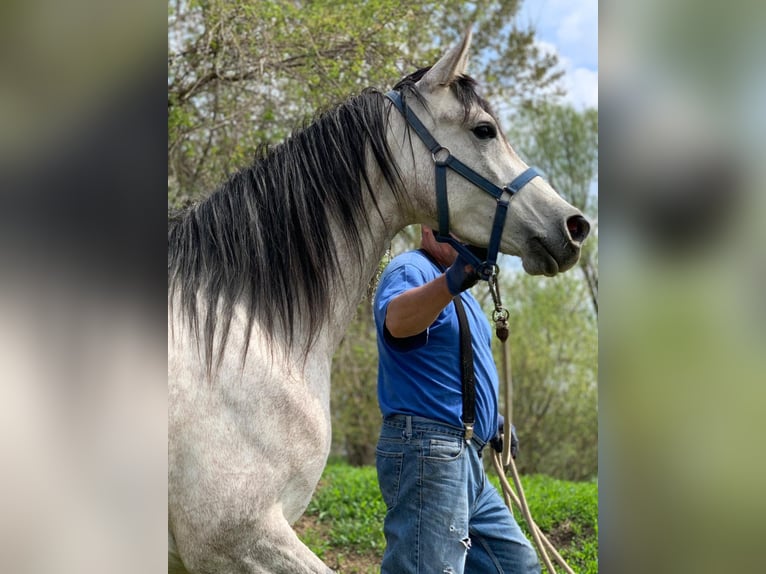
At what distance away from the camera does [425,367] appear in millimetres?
2654

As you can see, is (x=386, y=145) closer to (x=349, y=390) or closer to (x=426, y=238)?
(x=426, y=238)

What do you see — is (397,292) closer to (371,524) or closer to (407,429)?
(407,429)

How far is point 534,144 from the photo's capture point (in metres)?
12.7

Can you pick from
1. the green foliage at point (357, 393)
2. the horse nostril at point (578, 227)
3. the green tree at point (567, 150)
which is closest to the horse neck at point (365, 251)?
the horse nostril at point (578, 227)

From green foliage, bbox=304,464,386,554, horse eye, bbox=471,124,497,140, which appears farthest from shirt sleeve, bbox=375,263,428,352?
green foliage, bbox=304,464,386,554

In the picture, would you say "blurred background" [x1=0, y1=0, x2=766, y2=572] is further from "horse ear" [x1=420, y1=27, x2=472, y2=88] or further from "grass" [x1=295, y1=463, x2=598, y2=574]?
"grass" [x1=295, y1=463, x2=598, y2=574]

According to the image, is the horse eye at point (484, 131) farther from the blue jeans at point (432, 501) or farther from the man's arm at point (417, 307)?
the blue jeans at point (432, 501)

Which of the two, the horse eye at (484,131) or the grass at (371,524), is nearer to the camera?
the horse eye at (484,131)

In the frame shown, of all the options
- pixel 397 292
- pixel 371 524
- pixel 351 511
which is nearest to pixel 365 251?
pixel 397 292

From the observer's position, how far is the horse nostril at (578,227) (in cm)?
236

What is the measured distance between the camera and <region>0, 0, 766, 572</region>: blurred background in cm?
106
